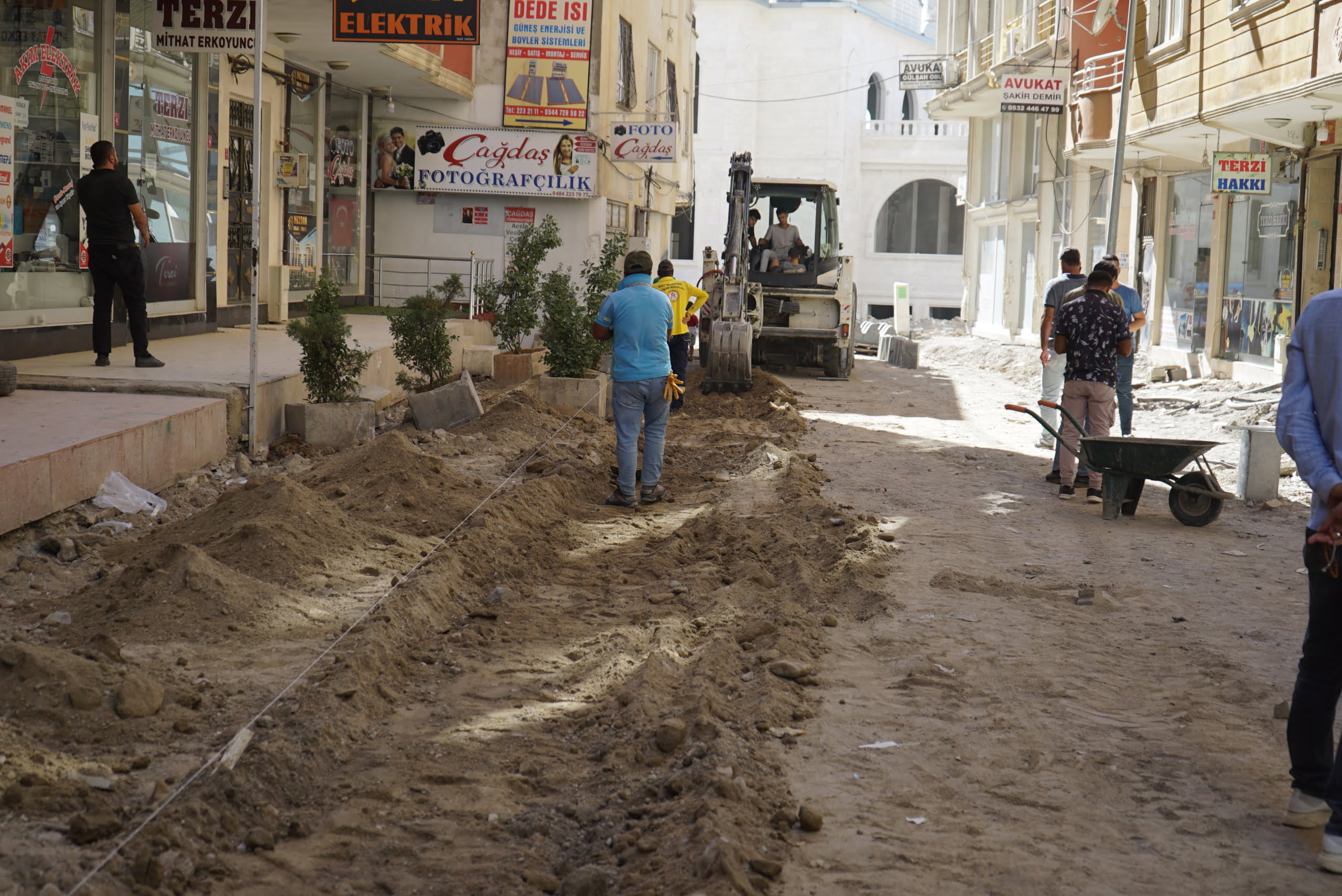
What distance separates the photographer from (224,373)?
1102cm

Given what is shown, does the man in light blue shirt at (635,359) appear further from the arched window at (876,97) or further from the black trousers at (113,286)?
the arched window at (876,97)

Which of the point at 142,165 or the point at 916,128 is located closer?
the point at 142,165

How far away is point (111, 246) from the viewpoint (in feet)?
34.9

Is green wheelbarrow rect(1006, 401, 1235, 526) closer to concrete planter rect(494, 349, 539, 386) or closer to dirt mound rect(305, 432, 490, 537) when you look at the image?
dirt mound rect(305, 432, 490, 537)

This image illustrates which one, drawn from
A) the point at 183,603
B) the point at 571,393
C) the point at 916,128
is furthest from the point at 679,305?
the point at 916,128

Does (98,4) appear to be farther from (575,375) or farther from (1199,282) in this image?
(1199,282)

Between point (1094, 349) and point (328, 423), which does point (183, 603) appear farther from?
point (1094, 349)

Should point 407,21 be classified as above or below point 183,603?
above

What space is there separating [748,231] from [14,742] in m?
17.0

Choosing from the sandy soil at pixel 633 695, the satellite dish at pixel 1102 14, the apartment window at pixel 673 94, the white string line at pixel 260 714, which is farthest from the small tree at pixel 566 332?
the apartment window at pixel 673 94

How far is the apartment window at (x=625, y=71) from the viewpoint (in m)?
26.2

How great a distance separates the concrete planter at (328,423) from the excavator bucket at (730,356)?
294 inches

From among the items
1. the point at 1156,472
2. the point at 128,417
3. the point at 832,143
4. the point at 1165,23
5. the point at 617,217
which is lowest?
the point at 1156,472

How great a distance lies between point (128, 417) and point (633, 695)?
15.9 ft
